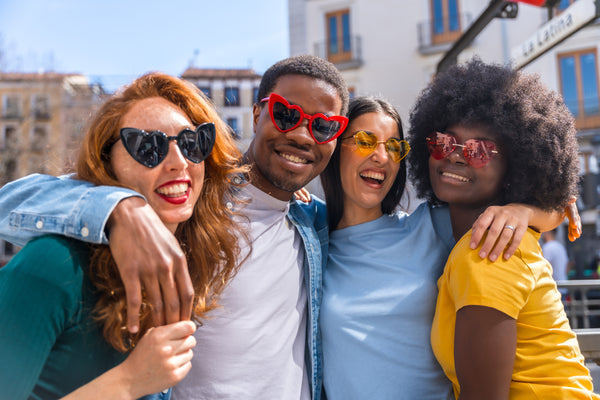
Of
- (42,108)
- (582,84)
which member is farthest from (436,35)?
(42,108)

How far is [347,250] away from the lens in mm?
2348

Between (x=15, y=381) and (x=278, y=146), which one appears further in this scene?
(x=278, y=146)

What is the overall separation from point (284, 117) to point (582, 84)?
17934 millimetres

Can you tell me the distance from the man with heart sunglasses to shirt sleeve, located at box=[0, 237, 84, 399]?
9 cm

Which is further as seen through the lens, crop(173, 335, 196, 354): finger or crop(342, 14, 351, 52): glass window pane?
crop(342, 14, 351, 52): glass window pane

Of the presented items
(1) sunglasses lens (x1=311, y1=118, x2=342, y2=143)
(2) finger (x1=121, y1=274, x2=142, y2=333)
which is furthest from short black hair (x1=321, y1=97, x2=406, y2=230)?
(2) finger (x1=121, y1=274, x2=142, y2=333)

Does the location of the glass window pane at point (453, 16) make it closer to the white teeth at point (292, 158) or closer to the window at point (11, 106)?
the white teeth at point (292, 158)

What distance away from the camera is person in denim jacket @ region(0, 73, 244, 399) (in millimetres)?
1146

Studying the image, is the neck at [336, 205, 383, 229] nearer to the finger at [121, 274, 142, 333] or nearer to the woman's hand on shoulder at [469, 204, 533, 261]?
the woman's hand on shoulder at [469, 204, 533, 261]

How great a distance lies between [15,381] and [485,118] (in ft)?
6.70

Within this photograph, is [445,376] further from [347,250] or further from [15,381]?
[15,381]

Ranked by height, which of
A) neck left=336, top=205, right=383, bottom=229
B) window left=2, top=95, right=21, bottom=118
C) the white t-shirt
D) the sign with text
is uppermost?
window left=2, top=95, right=21, bottom=118

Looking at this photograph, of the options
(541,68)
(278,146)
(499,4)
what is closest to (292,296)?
(278,146)

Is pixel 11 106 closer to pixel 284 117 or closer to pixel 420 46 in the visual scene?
pixel 420 46
